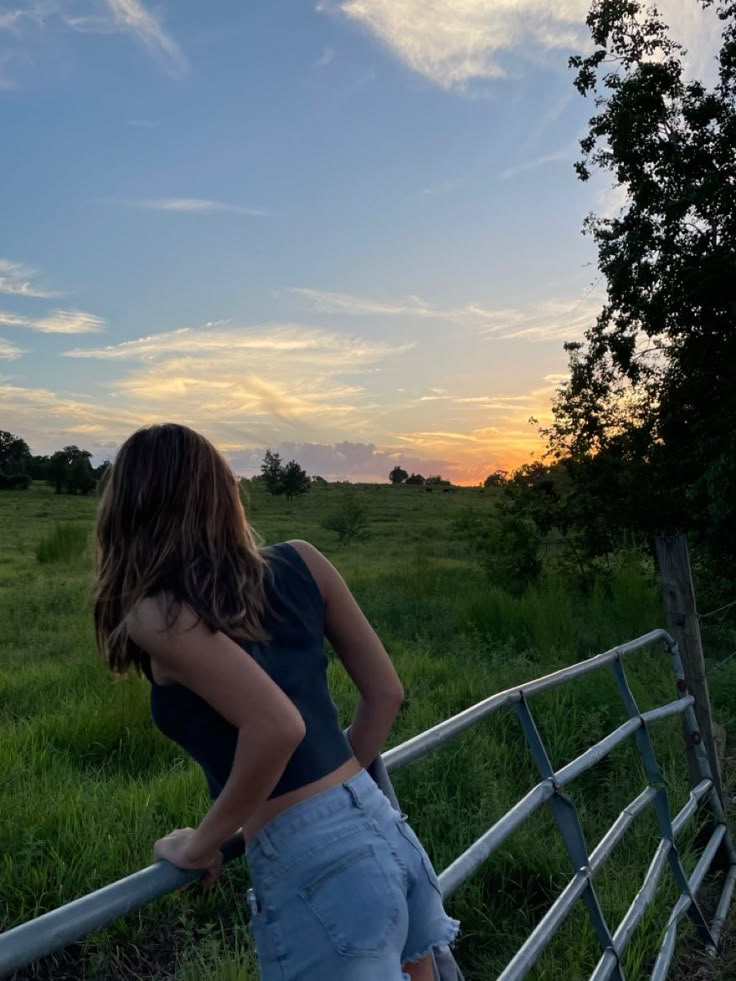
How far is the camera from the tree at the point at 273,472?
2667 inches

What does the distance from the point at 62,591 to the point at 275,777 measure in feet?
51.3

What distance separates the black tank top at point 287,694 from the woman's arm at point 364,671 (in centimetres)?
7

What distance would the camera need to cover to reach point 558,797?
112 inches

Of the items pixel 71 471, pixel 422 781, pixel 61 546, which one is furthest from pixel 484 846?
pixel 71 471

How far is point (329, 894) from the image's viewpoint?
1.52 metres

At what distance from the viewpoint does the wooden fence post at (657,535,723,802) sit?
4680 mm

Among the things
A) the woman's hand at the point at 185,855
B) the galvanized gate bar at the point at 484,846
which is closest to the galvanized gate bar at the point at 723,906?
the galvanized gate bar at the point at 484,846

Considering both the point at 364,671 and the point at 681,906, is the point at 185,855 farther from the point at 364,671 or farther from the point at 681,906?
the point at 681,906

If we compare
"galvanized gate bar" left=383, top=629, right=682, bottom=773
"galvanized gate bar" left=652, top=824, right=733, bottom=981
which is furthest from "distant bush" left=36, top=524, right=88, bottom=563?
"galvanized gate bar" left=383, top=629, right=682, bottom=773

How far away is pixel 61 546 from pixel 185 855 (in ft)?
77.4

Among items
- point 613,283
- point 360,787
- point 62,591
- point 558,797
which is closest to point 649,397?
point 613,283

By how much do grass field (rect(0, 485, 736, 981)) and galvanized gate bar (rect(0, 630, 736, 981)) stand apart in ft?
0.88

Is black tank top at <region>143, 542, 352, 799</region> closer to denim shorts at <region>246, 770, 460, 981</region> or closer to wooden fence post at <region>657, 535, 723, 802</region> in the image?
denim shorts at <region>246, 770, 460, 981</region>

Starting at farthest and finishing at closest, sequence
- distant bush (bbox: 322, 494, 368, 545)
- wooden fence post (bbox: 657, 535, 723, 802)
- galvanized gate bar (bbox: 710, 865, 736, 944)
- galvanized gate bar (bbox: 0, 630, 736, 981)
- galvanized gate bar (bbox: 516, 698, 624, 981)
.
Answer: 1. distant bush (bbox: 322, 494, 368, 545)
2. wooden fence post (bbox: 657, 535, 723, 802)
3. galvanized gate bar (bbox: 710, 865, 736, 944)
4. galvanized gate bar (bbox: 516, 698, 624, 981)
5. galvanized gate bar (bbox: 0, 630, 736, 981)
